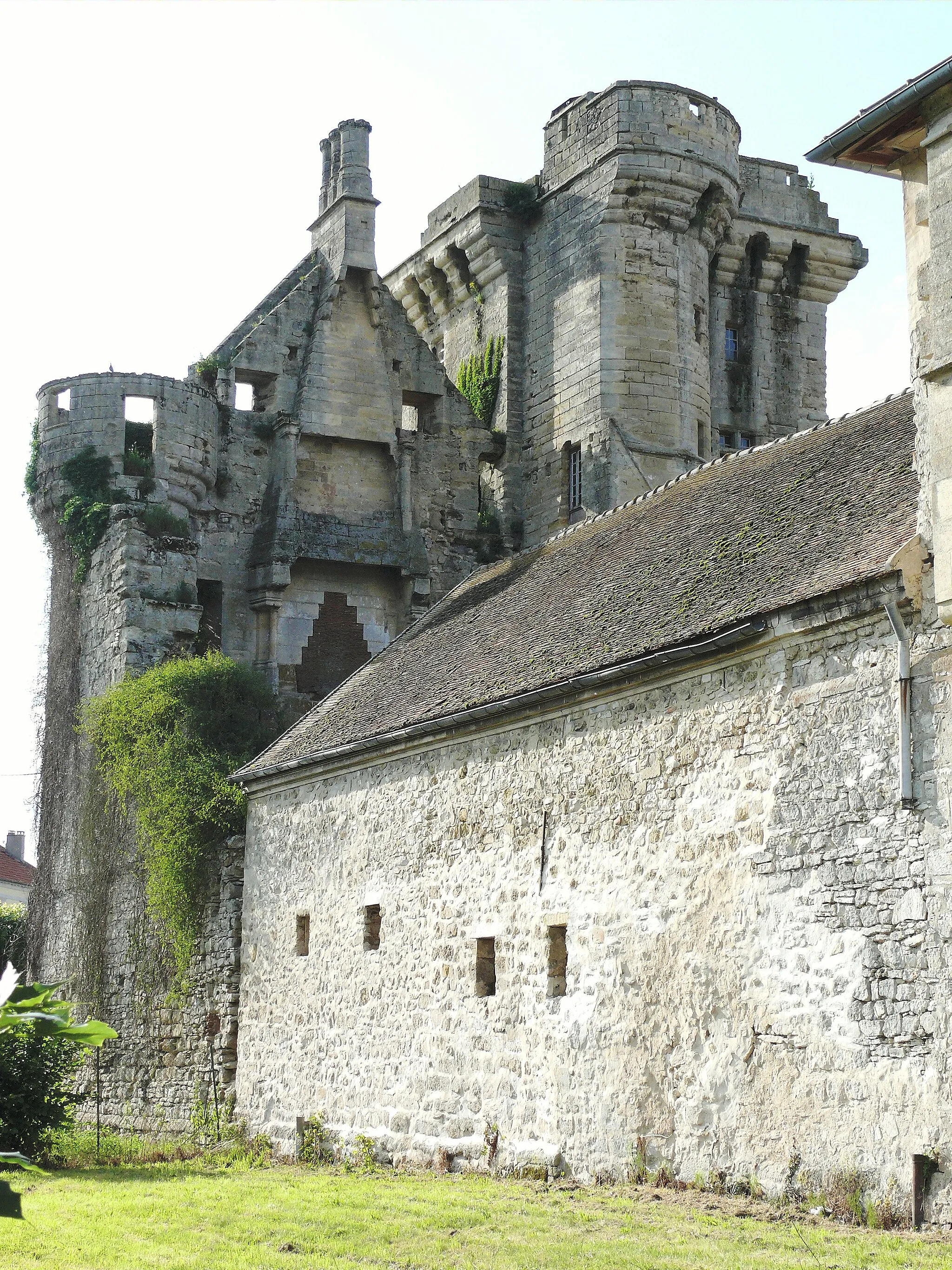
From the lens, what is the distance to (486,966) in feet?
47.0

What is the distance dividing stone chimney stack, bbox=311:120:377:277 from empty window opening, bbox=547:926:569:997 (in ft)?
46.1

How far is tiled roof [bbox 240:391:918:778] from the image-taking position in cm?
1231

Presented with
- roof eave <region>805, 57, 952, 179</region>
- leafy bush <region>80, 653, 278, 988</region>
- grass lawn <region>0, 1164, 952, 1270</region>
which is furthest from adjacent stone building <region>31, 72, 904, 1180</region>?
roof eave <region>805, 57, 952, 179</region>

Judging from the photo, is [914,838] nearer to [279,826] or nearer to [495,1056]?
[495,1056]

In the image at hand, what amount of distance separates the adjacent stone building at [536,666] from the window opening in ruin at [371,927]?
0.06 meters

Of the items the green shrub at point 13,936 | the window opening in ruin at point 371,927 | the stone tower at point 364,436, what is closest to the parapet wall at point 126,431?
the stone tower at point 364,436

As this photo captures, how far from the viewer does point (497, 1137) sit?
44.5 feet

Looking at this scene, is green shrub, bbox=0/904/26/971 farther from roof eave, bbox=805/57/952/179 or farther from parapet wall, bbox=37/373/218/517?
roof eave, bbox=805/57/952/179

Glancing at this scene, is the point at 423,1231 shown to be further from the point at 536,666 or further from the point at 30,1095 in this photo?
the point at 30,1095

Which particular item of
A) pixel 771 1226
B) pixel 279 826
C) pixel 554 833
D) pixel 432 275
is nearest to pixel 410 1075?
pixel 554 833

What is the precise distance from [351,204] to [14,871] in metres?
28.9

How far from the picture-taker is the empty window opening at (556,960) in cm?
1334

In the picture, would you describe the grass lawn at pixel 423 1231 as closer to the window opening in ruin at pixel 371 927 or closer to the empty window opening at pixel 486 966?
the empty window opening at pixel 486 966

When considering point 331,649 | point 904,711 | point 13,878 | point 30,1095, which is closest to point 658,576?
point 904,711
